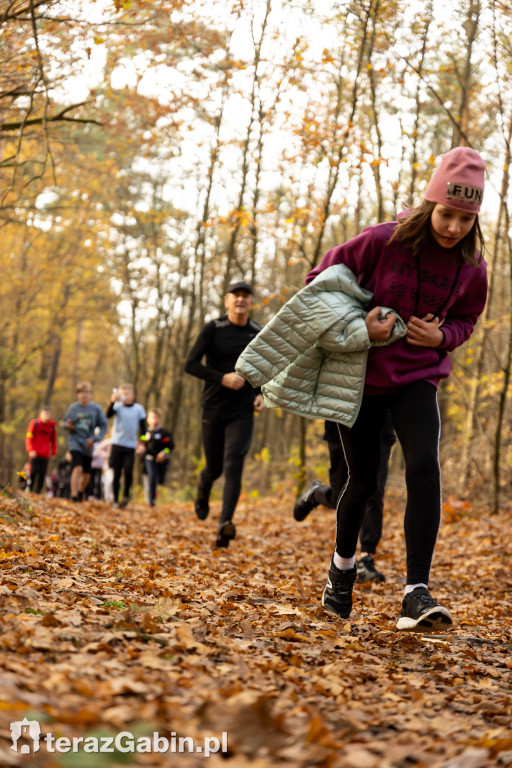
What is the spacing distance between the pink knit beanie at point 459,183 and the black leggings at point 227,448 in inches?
160

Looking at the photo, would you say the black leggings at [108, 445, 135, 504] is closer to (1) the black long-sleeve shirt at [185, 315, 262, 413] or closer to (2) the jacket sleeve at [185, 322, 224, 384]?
(1) the black long-sleeve shirt at [185, 315, 262, 413]

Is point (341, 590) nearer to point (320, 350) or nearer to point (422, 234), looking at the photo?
point (320, 350)

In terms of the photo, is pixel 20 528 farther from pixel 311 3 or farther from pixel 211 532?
pixel 311 3

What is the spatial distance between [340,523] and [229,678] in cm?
182

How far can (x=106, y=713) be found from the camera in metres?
2.28

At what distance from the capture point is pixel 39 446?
562 inches

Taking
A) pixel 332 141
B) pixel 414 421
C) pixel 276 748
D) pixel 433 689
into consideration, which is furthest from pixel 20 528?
pixel 332 141

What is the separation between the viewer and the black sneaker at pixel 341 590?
15.1 feet

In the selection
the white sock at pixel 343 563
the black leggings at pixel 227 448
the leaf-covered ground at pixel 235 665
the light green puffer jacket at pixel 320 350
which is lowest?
the leaf-covered ground at pixel 235 665

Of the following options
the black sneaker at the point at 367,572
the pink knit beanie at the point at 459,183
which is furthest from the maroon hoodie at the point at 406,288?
the black sneaker at the point at 367,572

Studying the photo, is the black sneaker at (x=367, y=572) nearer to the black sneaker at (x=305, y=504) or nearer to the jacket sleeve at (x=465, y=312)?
the black sneaker at (x=305, y=504)

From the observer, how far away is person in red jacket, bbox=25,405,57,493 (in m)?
14.2

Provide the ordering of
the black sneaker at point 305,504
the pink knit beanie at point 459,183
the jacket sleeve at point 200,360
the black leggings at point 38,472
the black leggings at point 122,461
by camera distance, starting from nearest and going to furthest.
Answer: the pink knit beanie at point 459,183 → the black sneaker at point 305,504 → the jacket sleeve at point 200,360 → the black leggings at point 122,461 → the black leggings at point 38,472

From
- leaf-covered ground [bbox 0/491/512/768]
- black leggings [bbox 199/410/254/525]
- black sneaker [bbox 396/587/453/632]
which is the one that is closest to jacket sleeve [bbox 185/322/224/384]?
black leggings [bbox 199/410/254/525]
